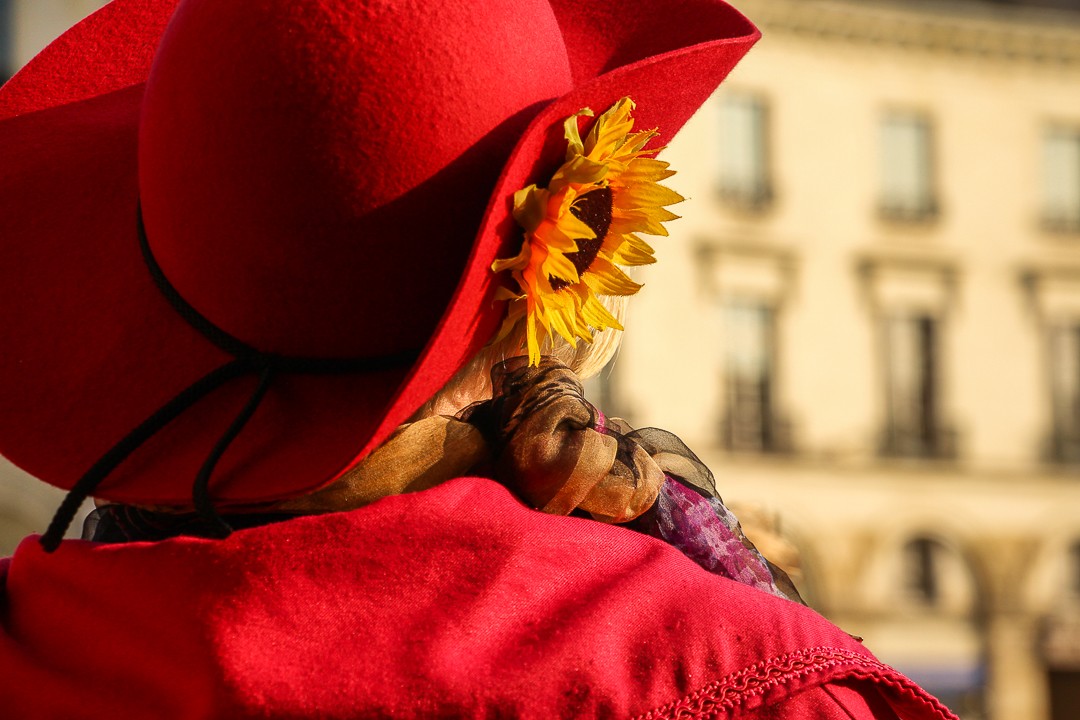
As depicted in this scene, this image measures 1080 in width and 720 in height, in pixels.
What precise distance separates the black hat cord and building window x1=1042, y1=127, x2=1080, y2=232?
18.8 m

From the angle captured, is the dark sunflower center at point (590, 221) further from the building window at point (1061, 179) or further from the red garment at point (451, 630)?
the building window at point (1061, 179)

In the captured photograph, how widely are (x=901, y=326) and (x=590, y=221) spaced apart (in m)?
17.5

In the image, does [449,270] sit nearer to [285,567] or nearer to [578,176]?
[578,176]

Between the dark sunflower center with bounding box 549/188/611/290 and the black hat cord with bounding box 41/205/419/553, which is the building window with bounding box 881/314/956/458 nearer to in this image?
the dark sunflower center with bounding box 549/188/611/290

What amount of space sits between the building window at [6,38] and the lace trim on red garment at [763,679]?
1372 centimetres

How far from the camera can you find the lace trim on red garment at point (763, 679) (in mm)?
1118

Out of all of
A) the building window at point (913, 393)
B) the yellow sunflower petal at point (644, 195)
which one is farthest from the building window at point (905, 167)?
the yellow sunflower petal at point (644, 195)

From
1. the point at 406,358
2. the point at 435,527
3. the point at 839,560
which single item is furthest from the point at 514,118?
the point at 839,560

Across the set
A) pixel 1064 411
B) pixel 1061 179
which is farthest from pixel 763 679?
pixel 1061 179

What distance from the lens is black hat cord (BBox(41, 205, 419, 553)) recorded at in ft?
3.99

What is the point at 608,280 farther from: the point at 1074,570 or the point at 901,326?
the point at 1074,570

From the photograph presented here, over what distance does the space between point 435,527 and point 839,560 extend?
55.9 ft

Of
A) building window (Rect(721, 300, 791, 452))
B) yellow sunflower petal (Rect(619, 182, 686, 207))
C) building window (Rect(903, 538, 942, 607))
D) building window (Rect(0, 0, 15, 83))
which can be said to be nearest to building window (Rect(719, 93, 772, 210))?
building window (Rect(721, 300, 791, 452))

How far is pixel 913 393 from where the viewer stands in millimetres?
18328
